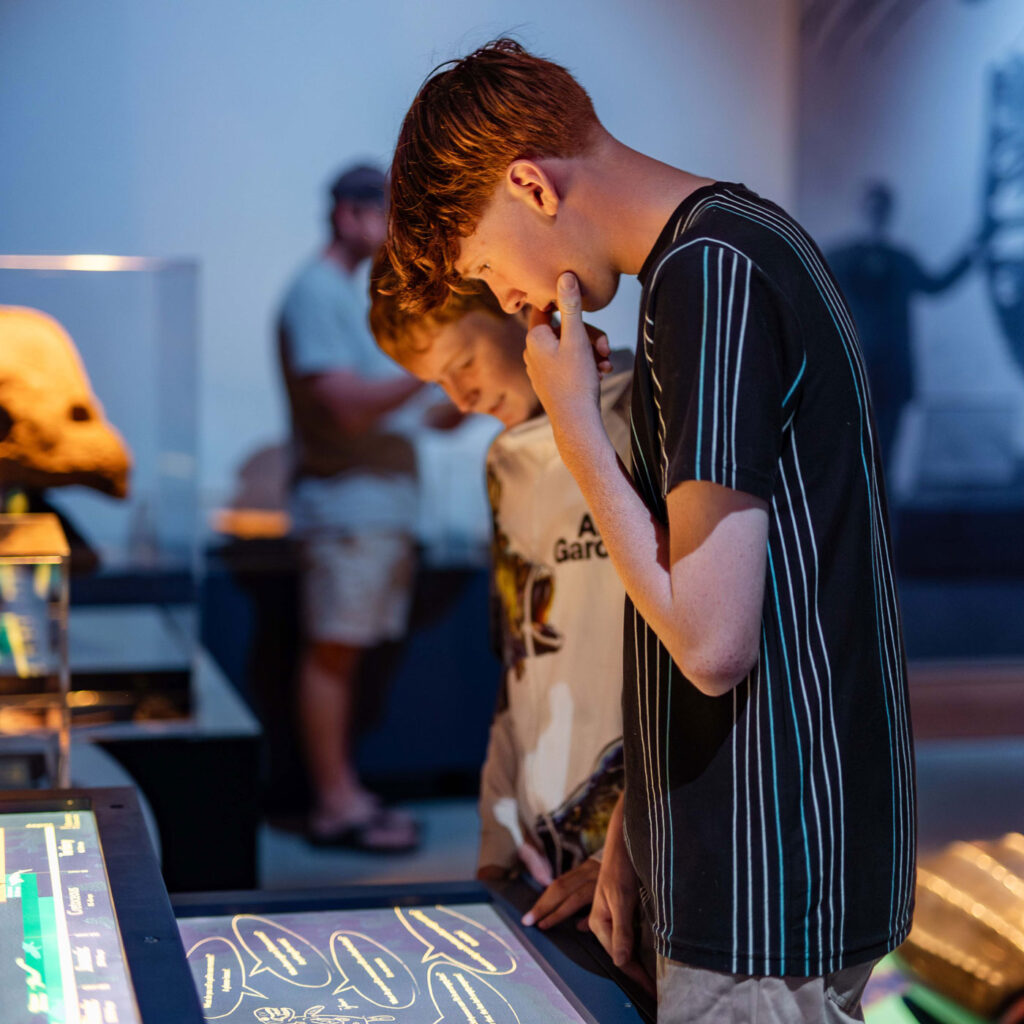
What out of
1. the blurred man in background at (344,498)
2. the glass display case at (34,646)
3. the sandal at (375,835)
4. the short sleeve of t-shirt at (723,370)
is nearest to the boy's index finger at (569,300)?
the short sleeve of t-shirt at (723,370)

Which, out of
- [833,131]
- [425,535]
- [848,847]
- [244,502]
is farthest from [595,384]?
[833,131]

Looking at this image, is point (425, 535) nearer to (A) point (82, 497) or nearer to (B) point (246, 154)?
(B) point (246, 154)

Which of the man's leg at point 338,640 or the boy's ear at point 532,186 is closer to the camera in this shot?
the boy's ear at point 532,186

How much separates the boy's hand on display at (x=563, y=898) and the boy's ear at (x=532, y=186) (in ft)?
1.87

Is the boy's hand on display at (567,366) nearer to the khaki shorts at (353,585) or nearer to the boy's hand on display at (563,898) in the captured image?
the boy's hand on display at (563,898)

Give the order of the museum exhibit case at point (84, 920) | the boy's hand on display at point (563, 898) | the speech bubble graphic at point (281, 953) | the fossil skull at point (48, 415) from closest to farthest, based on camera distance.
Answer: the museum exhibit case at point (84, 920) → the speech bubble graphic at point (281, 953) → the boy's hand on display at point (563, 898) → the fossil skull at point (48, 415)

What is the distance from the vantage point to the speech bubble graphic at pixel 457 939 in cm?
102

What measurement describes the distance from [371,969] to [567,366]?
0.48 meters

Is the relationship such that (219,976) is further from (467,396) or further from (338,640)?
(338,640)

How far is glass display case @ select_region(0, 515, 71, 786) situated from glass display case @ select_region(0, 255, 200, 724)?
5.4 inches

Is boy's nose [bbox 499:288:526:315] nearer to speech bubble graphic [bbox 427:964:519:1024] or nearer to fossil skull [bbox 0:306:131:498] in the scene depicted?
speech bubble graphic [bbox 427:964:519:1024]

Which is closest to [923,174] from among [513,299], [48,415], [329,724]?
[329,724]

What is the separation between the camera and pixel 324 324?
127 inches

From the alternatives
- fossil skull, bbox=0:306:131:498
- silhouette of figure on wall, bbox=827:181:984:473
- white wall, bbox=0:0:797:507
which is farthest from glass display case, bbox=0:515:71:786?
silhouette of figure on wall, bbox=827:181:984:473
